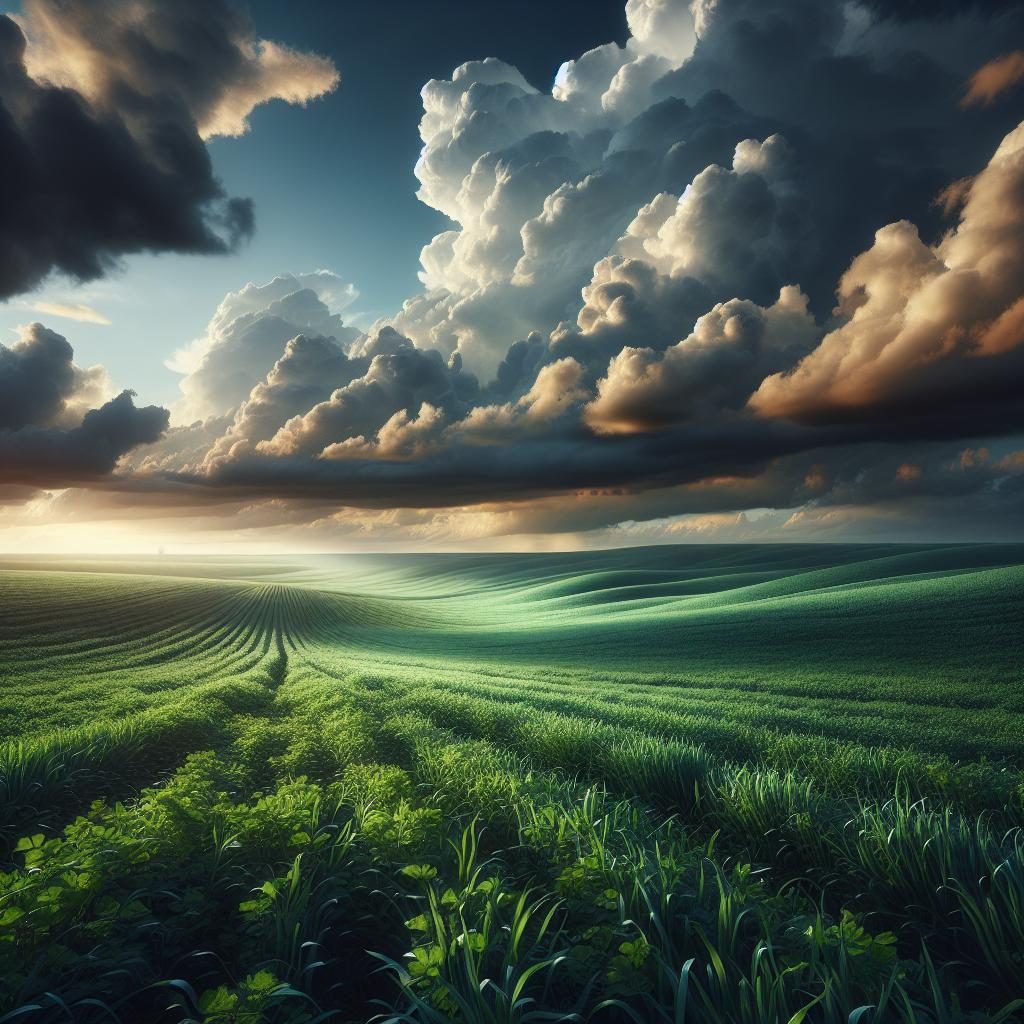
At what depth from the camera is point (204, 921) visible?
393 centimetres

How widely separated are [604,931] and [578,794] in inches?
142

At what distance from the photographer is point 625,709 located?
48.5 feet

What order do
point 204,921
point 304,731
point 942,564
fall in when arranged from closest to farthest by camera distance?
1. point 204,921
2. point 304,731
3. point 942,564

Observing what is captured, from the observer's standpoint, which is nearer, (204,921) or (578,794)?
(204,921)

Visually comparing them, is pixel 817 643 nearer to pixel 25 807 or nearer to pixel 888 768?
pixel 888 768

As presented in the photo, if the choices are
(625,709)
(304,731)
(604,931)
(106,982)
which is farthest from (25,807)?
(625,709)

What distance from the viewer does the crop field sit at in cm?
295

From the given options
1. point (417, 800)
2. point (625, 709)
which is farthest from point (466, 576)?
point (417, 800)

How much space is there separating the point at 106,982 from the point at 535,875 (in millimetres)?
3071

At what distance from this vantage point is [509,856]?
206 inches

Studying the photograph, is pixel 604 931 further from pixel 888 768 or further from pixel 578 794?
pixel 888 768

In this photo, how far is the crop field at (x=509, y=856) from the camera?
295cm

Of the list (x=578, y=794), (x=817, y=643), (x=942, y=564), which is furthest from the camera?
(x=942, y=564)

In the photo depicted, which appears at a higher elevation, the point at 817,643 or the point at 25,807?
the point at 25,807
